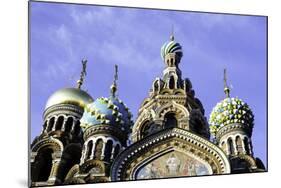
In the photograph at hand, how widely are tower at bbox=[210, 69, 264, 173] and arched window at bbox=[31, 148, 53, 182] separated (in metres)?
2.14

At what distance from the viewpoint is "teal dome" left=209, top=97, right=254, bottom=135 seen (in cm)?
553

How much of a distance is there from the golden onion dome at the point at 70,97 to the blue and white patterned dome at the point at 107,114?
0.29 ft

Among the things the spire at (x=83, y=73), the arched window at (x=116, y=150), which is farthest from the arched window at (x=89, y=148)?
the spire at (x=83, y=73)

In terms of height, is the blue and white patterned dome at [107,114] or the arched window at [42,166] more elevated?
the blue and white patterned dome at [107,114]

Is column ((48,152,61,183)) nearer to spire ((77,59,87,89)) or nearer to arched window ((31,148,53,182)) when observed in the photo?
arched window ((31,148,53,182))

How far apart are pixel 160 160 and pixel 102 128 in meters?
1.00

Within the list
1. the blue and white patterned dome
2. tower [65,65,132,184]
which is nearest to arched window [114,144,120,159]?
tower [65,65,132,184]

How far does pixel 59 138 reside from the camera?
18.1 feet

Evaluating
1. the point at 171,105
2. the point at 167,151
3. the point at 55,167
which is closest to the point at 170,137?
the point at 167,151

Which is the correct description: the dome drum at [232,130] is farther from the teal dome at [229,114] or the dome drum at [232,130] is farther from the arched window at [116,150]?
the arched window at [116,150]

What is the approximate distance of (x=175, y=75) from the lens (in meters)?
5.70

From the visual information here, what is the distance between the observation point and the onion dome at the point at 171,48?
5058mm

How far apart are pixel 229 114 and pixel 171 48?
1.59m
